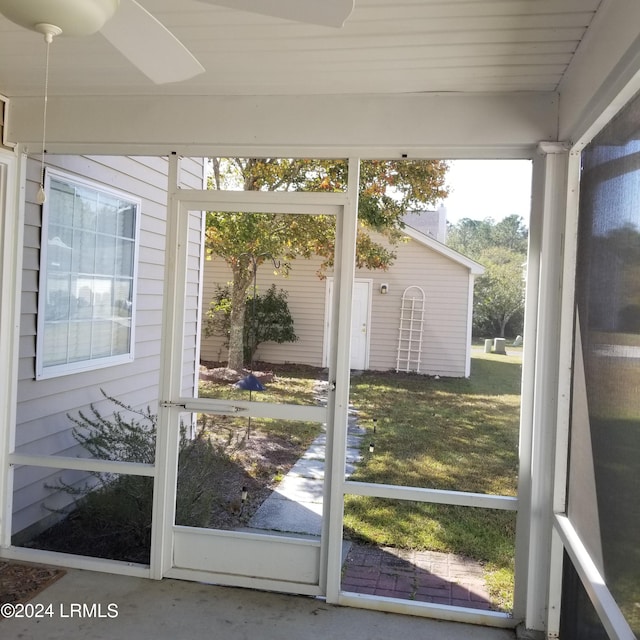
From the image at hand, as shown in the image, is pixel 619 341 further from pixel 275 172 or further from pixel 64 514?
pixel 64 514

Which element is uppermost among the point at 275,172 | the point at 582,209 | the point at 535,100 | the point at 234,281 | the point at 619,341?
the point at 535,100

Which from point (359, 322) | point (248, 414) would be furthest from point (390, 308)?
point (248, 414)

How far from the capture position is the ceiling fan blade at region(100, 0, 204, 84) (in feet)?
5.10

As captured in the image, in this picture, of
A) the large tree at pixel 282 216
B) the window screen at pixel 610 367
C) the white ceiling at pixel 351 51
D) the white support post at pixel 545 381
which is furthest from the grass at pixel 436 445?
the white ceiling at pixel 351 51

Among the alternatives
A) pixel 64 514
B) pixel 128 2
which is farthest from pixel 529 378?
pixel 64 514

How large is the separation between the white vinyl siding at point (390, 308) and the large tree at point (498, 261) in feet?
0.51

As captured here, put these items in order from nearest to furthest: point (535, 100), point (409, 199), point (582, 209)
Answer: point (582, 209)
point (535, 100)
point (409, 199)

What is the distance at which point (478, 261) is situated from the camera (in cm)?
310

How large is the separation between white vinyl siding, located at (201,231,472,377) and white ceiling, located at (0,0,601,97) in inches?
A: 34.0

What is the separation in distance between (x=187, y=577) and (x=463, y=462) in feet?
5.05

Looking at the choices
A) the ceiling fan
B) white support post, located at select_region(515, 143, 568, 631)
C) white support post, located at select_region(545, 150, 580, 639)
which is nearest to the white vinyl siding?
white support post, located at select_region(515, 143, 568, 631)

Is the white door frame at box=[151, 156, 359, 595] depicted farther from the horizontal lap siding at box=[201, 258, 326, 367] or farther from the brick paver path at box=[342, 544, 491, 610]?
the brick paver path at box=[342, 544, 491, 610]

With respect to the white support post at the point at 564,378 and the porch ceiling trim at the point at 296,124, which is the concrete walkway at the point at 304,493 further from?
the porch ceiling trim at the point at 296,124

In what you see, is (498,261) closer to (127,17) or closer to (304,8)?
(304,8)
